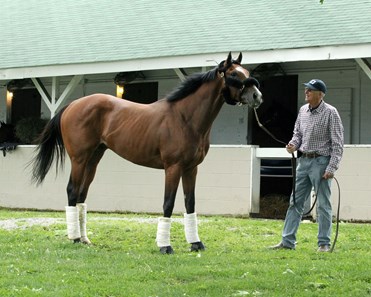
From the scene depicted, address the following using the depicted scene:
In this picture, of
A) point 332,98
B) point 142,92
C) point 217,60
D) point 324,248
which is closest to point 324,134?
point 324,248

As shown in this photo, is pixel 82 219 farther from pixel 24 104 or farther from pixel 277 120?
pixel 24 104

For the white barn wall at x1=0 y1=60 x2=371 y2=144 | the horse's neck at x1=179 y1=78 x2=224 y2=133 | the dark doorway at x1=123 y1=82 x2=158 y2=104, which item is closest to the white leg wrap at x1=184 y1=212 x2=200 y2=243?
the horse's neck at x1=179 y1=78 x2=224 y2=133

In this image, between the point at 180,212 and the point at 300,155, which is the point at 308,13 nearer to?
the point at 180,212

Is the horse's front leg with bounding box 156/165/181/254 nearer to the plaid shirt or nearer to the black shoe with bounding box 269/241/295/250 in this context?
the black shoe with bounding box 269/241/295/250

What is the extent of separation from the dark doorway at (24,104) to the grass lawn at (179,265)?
985 centimetres

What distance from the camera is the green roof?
14352 millimetres

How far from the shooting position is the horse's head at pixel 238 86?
8.55 m

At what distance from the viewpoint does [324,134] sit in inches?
334

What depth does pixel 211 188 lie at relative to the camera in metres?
14.9

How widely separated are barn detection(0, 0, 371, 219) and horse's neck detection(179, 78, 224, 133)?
195 inches

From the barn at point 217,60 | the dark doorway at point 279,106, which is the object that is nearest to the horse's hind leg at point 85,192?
the barn at point 217,60

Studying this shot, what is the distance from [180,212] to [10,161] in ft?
15.4

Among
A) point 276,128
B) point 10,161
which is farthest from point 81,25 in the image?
point 276,128

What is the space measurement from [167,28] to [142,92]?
2080 millimetres
